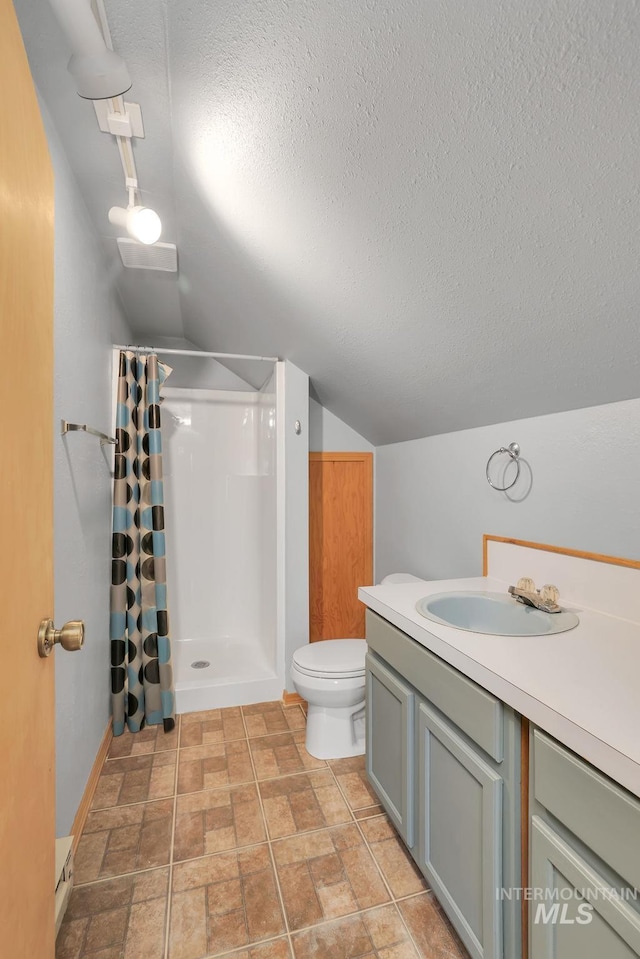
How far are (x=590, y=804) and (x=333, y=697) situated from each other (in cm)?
133

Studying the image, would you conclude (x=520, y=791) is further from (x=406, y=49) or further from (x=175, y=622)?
(x=175, y=622)

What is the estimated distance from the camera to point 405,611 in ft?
4.84

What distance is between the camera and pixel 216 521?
3262 millimetres

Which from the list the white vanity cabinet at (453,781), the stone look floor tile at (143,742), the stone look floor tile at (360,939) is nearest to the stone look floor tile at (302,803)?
the white vanity cabinet at (453,781)

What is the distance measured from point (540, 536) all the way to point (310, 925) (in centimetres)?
141

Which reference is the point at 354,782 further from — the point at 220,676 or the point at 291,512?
the point at 291,512

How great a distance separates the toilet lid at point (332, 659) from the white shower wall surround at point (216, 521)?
2.89 ft

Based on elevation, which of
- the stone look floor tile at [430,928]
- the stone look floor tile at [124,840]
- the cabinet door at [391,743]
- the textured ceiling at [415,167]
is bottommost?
the stone look floor tile at [124,840]

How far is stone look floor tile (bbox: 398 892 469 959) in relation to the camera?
3.96ft

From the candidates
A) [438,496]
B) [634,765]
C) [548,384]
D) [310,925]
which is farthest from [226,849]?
[548,384]

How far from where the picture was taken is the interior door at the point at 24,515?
2.05 ft

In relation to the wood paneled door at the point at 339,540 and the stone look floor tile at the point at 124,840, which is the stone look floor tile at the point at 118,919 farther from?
the wood paneled door at the point at 339,540

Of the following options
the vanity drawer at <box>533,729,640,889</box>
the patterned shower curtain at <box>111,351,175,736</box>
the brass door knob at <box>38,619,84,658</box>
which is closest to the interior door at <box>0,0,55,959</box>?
the brass door knob at <box>38,619,84,658</box>

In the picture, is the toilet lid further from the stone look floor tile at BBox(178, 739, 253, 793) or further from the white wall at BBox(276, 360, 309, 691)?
the stone look floor tile at BBox(178, 739, 253, 793)
